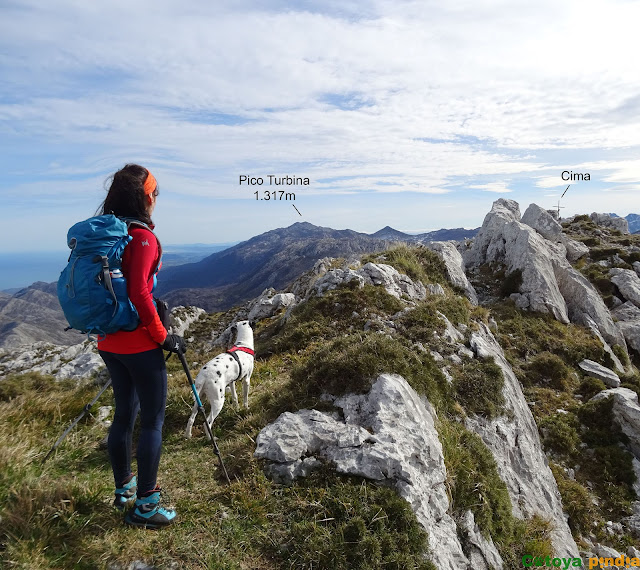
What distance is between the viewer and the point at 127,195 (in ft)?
14.0

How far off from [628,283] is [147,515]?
1130 inches

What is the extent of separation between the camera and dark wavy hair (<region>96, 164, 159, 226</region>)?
4.28 metres

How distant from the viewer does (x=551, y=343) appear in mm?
16531

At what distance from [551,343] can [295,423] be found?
585 inches

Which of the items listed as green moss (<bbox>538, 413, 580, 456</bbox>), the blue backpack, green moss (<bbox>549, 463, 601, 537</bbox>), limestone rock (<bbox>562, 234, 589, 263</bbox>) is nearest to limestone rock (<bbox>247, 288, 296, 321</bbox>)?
green moss (<bbox>538, 413, 580, 456</bbox>)

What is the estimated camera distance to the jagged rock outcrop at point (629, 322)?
19.6 m

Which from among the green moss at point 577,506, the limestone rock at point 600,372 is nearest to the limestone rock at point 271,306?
the limestone rock at point 600,372

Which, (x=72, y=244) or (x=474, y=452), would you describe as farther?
(x=474, y=452)

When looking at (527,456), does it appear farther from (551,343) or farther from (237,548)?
(551,343)

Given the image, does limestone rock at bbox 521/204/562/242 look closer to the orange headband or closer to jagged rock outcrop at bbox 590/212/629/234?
jagged rock outcrop at bbox 590/212/629/234

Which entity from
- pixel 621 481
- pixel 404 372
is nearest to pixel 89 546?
pixel 404 372

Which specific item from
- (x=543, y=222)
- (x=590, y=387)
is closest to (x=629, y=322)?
(x=590, y=387)

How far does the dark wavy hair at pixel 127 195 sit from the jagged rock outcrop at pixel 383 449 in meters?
4.11

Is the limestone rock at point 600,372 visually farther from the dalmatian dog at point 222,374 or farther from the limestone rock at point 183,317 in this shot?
the limestone rock at point 183,317
